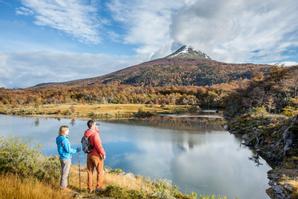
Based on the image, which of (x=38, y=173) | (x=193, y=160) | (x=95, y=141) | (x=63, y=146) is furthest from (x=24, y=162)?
(x=193, y=160)

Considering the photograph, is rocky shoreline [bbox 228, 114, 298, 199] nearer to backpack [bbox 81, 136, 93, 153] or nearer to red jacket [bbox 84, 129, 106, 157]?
red jacket [bbox 84, 129, 106, 157]

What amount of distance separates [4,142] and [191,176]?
58.8 ft

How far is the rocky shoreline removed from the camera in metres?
20.7

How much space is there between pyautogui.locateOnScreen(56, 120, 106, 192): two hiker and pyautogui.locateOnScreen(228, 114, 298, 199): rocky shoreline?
12.1 meters

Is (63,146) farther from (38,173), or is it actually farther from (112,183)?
(112,183)

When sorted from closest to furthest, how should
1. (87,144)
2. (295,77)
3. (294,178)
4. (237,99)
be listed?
(87,144), (294,178), (295,77), (237,99)

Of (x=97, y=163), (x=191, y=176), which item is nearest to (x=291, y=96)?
(x=191, y=176)

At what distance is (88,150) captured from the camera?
35.1 feet

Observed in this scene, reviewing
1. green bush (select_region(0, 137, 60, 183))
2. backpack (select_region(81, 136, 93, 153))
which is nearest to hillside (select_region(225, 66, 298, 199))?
backpack (select_region(81, 136, 93, 153))

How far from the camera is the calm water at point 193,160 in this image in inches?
954

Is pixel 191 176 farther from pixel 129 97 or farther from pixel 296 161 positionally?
pixel 129 97

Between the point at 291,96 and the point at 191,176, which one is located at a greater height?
the point at 291,96

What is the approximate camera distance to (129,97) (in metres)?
152

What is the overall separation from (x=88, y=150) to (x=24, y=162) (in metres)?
2.46
